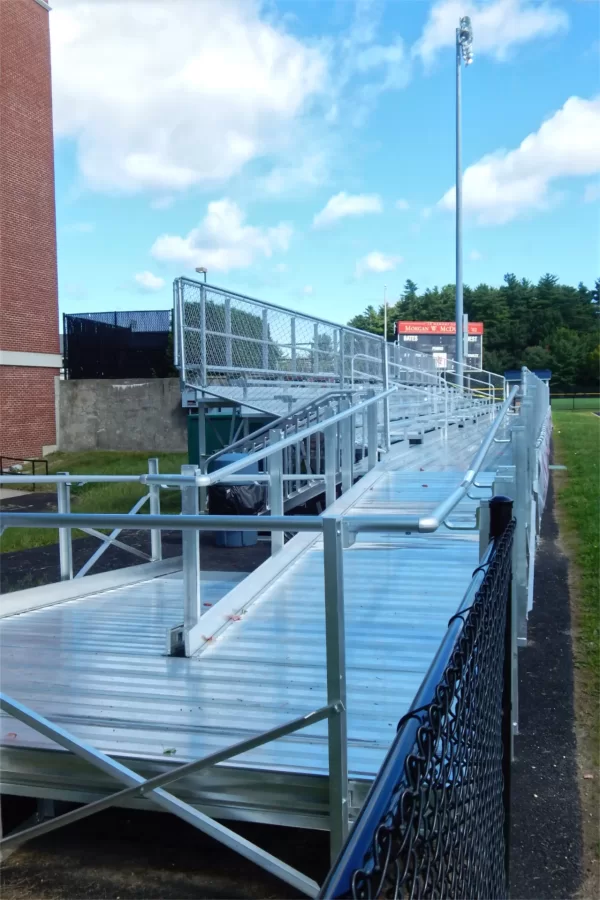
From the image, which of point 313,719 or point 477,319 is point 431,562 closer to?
point 313,719

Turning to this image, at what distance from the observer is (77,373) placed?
32.3 meters

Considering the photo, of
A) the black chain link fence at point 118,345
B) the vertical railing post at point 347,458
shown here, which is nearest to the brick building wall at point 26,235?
the black chain link fence at point 118,345

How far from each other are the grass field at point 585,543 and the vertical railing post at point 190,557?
7.68ft

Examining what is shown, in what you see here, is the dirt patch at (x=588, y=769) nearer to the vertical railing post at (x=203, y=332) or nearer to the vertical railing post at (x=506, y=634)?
the vertical railing post at (x=506, y=634)

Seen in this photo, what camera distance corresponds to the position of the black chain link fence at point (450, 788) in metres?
1.22

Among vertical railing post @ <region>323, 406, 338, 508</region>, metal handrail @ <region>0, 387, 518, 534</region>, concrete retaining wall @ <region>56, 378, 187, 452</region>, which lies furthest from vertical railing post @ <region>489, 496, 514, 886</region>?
concrete retaining wall @ <region>56, 378, 187, 452</region>

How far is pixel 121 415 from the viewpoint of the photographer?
90.9ft

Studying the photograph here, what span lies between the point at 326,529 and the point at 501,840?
4.11 ft

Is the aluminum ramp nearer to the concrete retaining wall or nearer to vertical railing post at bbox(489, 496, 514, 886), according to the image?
vertical railing post at bbox(489, 496, 514, 886)

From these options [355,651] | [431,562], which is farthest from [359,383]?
[355,651]

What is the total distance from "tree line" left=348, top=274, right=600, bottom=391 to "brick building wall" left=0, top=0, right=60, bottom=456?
200 ft

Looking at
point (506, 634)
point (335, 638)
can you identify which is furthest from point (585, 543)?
point (335, 638)

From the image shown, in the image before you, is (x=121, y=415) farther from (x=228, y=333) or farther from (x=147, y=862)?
(x=147, y=862)

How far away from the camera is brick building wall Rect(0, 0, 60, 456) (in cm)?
2464
